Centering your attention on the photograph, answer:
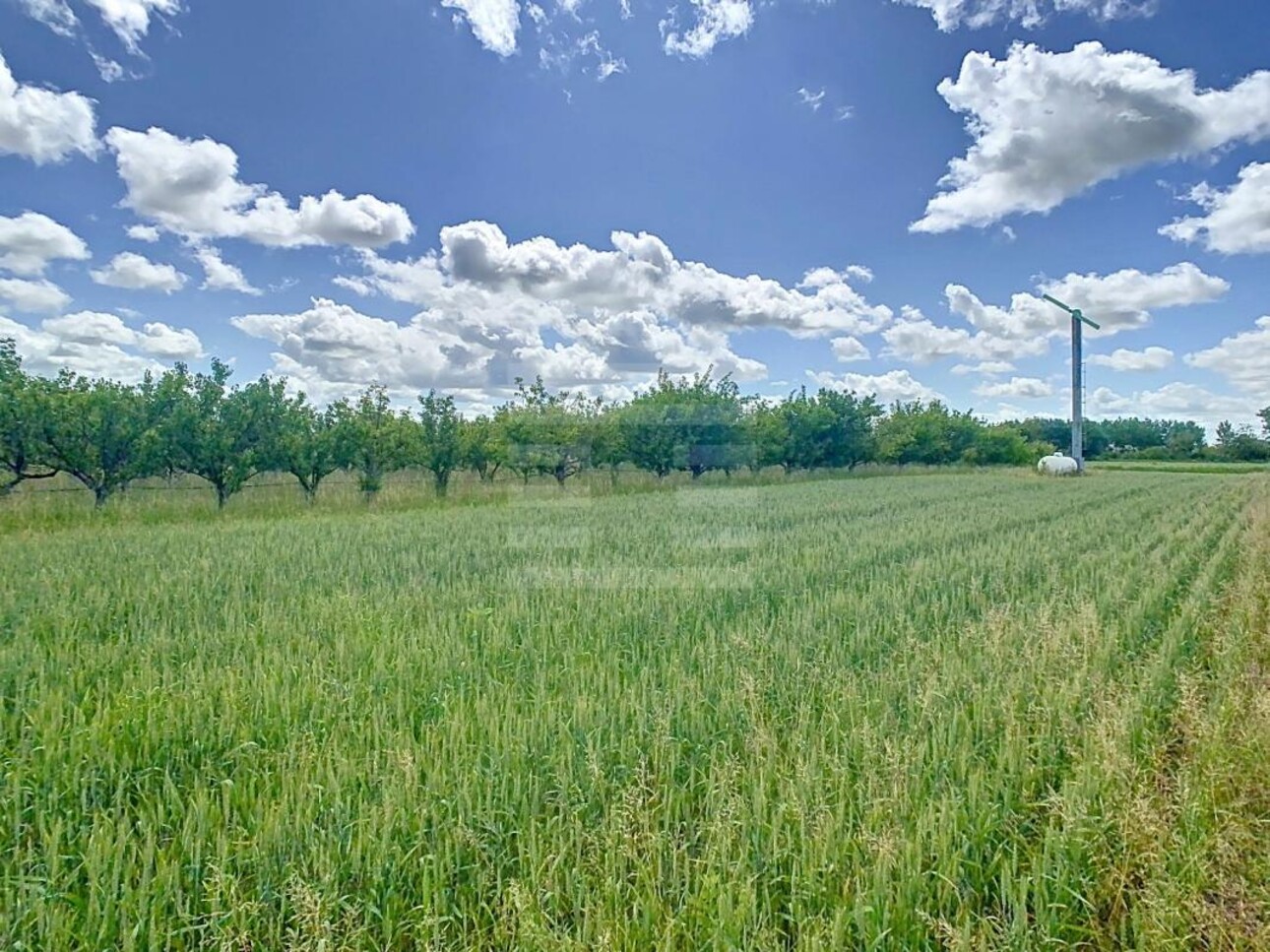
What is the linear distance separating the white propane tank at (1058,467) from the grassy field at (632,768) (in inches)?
1668

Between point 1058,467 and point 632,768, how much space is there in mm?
49992

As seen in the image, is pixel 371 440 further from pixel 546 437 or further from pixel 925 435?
pixel 925 435

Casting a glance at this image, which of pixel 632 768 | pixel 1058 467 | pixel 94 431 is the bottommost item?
pixel 632 768

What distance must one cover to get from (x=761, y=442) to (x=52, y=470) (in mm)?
32786

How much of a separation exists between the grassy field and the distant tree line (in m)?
11.1

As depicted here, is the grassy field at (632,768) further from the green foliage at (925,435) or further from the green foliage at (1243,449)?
the green foliage at (1243,449)

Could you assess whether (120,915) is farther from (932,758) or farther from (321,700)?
(932,758)

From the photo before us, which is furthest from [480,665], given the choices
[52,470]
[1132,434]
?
[1132,434]

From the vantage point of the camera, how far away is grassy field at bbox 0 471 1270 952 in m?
2.16

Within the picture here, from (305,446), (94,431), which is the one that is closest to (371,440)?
(305,446)

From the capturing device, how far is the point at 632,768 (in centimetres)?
310

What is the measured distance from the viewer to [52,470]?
1516 centimetres

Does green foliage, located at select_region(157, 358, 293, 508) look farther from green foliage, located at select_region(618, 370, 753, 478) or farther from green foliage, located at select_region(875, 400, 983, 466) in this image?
green foliage, located at select_region(875, 400, 983, 466)

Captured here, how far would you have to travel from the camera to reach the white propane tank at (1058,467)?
41.8 metres
